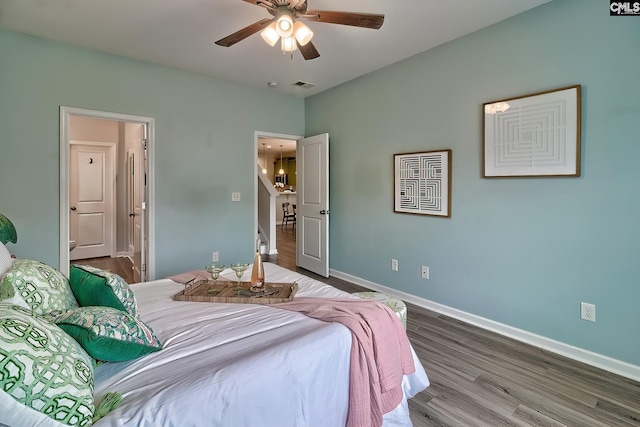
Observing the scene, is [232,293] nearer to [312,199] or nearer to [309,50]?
[309,50]

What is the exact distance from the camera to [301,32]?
2.10 m

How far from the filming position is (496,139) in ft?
8.87

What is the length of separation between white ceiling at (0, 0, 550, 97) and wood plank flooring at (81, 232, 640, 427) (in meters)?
2.68

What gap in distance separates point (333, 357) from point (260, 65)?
3321mm

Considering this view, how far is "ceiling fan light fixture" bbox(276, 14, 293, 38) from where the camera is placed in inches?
78.5

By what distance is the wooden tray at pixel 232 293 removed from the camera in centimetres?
177

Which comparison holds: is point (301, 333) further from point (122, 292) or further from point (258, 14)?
point (258, 14)

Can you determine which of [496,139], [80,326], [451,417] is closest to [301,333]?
[80,326]

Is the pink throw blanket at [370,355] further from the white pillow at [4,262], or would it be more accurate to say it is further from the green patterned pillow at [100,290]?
the white pillow at [4,262]

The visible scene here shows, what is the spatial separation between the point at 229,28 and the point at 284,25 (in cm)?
106

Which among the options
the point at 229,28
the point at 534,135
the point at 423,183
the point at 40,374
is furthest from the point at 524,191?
the point at 40,374

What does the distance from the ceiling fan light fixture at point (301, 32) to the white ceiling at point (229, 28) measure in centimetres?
49

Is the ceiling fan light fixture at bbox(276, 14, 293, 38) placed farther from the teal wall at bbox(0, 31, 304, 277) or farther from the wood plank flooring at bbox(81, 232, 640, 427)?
the wood plank flooring at bbox(81, 232, 640, 427)

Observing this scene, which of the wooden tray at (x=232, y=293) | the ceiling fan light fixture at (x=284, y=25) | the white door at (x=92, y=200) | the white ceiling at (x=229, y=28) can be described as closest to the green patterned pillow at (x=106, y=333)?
the wooden tray at (x=232, y=293)
